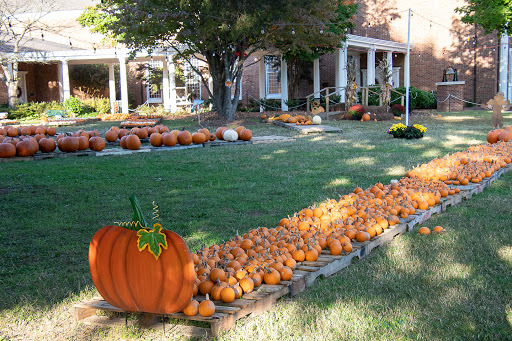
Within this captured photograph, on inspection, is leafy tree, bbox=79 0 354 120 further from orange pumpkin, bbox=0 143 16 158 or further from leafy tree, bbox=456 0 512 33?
orange pumpkin, bbox=0 143 16 158

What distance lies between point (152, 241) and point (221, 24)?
14736 millimetres

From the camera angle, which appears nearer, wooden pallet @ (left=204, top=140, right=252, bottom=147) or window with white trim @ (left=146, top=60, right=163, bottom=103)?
wooden pallet @ (left=204, top=140, right=252, bottom=147)

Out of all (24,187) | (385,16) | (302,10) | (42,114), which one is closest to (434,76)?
(385,16)

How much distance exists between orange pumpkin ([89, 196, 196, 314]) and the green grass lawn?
0.18m

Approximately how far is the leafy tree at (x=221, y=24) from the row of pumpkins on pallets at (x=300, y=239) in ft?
30.1

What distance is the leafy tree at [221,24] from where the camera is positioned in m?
15.1

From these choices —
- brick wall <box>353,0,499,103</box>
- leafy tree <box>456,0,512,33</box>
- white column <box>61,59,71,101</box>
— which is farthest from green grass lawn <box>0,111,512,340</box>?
brick wall <box>353,0,499,103</box>

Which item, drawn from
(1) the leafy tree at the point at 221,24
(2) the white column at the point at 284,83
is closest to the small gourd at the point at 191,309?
(1) the leafy tree at the point at 221,24

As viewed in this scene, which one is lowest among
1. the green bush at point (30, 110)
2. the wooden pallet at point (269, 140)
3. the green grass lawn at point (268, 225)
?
the green grass lawn at point (268, 225)

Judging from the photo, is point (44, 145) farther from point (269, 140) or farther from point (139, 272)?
point (139, 272)

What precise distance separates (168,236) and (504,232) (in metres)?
3.24

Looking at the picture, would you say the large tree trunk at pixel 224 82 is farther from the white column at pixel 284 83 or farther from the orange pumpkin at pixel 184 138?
the orange pumpkin at pixel 184 138

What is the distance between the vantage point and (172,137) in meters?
11.2

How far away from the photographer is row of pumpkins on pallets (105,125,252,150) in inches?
425
